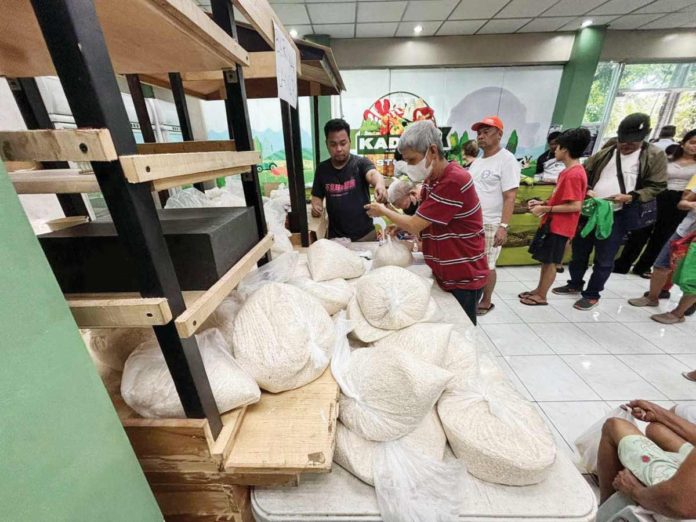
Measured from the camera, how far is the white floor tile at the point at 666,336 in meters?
2.29

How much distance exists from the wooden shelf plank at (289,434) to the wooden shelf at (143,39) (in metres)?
0.83

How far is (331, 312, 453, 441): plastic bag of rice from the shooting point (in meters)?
0.69

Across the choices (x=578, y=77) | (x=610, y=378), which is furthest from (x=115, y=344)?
(x=578, y=77)

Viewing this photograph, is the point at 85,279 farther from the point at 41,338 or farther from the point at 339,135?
the point at 339,135

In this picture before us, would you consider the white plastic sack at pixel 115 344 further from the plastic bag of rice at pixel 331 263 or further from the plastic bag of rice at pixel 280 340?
the plastic bag of rice at pixel 331 263

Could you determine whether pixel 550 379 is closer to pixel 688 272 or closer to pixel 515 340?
pixel 515 340

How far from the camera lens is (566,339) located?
2.42 m

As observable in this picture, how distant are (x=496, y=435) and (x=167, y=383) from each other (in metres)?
0.78

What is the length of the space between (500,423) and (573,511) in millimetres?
216

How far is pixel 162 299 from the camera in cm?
48

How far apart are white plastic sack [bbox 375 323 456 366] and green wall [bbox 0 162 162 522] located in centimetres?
68

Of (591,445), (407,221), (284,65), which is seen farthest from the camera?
(407,221)

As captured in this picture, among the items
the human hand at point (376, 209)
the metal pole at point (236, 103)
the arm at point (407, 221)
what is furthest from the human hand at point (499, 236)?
the metal pole at point (236, 103)

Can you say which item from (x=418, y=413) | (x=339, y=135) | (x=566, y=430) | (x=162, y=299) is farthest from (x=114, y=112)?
(x=566, y=430)
